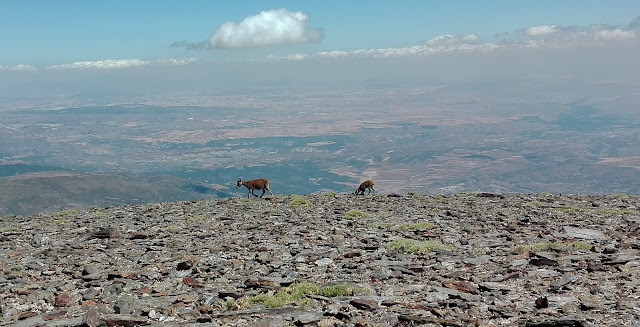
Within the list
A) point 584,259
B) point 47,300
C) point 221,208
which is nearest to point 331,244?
point 584,259

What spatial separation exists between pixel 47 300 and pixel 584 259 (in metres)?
13.1

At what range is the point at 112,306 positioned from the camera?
12125 millimetres

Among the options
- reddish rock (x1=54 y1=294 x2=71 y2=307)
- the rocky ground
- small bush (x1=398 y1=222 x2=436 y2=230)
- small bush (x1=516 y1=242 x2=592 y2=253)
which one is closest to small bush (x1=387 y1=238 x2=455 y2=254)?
the rocky ground

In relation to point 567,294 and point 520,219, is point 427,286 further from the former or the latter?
point 520,219

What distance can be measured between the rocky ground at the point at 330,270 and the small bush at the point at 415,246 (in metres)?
0.04

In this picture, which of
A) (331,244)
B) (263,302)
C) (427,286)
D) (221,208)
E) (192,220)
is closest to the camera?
(263,302)

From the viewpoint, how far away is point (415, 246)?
1800 cm

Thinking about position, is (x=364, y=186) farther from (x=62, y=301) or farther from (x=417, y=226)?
(x=62, y=301)

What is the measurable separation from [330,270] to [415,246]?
359 centimetres

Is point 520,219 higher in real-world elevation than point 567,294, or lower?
lower

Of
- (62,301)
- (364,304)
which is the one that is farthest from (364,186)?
(62,301)

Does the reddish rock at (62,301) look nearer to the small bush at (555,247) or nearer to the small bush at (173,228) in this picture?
the small bush at (173,228)

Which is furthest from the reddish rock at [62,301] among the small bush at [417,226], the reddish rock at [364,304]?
the small bush at [417,226]

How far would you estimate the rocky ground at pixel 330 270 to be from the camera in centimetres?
1116
